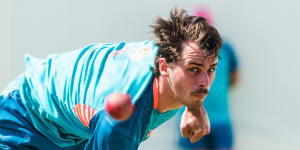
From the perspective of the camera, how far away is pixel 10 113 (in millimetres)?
2250

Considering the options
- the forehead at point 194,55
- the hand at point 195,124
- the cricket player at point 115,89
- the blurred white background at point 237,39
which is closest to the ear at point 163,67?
the cricket player at point 115,89

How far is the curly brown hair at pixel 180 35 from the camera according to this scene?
1.96 m

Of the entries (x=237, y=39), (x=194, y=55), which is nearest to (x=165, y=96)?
(x=194, y=55)

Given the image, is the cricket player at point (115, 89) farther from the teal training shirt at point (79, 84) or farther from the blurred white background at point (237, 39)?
the blurred white background at point (237, 39)

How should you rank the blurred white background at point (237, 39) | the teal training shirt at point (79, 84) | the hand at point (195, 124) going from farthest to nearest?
the blurred white background at point (237, 39)
the teal training shirt at point (79, 84)
the hand at point (195, 124)

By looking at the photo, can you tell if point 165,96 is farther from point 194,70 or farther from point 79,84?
point 79,84

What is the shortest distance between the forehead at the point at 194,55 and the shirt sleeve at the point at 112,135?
0.37 metres

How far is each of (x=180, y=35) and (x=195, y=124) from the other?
1.31 ft

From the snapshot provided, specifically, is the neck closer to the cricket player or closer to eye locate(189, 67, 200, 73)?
the cricket player

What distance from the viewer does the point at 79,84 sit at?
2127 millimetres

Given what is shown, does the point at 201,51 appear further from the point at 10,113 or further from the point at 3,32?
the point at 3,32

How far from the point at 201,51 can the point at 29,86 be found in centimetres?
92

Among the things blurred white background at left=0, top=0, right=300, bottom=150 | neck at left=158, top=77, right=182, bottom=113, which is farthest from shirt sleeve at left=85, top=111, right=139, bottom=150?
blurred white background at left=0, top=0, right=300, bottom=150

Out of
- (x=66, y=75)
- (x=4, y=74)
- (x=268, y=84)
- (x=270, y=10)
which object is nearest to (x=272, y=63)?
(x=268, y=84)
